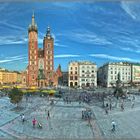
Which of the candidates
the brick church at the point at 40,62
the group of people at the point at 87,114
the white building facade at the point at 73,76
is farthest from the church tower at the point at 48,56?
the group of people at the point at 87,114

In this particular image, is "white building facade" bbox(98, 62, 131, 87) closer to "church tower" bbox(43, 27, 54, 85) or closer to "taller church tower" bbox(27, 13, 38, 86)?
"church tower" bbox(43, 27, 54, 85)

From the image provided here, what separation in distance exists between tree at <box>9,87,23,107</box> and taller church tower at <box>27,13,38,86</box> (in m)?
0.21

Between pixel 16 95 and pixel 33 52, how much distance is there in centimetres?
71

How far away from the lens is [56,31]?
615 centimetres

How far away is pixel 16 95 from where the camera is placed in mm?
6258

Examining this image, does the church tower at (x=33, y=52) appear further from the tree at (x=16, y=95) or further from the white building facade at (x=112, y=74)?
the white building facade at (x=112, y=74)

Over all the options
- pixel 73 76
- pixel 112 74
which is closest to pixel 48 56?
pixel 73 76

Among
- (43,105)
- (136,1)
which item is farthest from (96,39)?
(43,105)

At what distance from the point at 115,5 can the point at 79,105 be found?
1590 millimetres

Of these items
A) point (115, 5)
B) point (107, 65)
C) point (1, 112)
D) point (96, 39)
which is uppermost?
point (115, 5)

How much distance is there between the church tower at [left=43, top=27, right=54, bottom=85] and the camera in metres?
6.18

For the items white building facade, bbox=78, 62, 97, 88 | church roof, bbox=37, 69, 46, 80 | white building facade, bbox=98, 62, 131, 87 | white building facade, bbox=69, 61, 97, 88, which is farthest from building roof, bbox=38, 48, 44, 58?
white building facade, bbox=98, 62, 131, 87

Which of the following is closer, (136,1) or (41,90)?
(136,1)

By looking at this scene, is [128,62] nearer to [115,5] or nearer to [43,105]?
[115,5]
